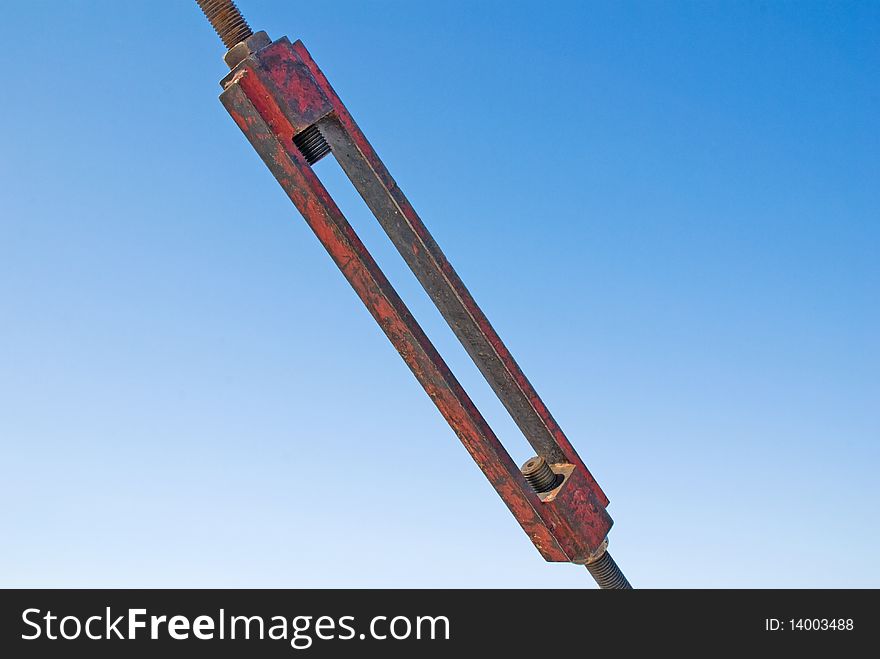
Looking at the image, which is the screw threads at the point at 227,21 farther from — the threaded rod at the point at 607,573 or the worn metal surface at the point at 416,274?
the threaded rod at the point at 607,573

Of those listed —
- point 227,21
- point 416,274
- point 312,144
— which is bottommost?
point 416,274

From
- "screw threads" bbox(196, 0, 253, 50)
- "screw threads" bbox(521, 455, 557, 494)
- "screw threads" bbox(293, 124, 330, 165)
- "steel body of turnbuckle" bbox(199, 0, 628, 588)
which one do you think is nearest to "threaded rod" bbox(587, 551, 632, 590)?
"steel body of turnbuckle" bbox(199, 0, 628, 588)

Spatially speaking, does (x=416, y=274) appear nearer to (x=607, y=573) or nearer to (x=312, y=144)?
(x=312, y=144)

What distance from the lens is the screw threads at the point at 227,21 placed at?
14.7 ft

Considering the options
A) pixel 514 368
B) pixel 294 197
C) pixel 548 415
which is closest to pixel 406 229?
pixel 294 197

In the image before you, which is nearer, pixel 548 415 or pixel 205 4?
pixel 205 4

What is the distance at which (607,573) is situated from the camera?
5344 mm

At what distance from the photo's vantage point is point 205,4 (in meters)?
4.56

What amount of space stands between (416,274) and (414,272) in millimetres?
A: 16

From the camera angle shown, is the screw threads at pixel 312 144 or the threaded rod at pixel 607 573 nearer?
the screw threads at pixel 312 144

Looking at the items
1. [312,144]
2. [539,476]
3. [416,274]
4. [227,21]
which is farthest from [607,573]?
[227,21]

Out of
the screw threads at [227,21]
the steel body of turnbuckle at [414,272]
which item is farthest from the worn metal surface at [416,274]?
the screw threads at [227,21]
